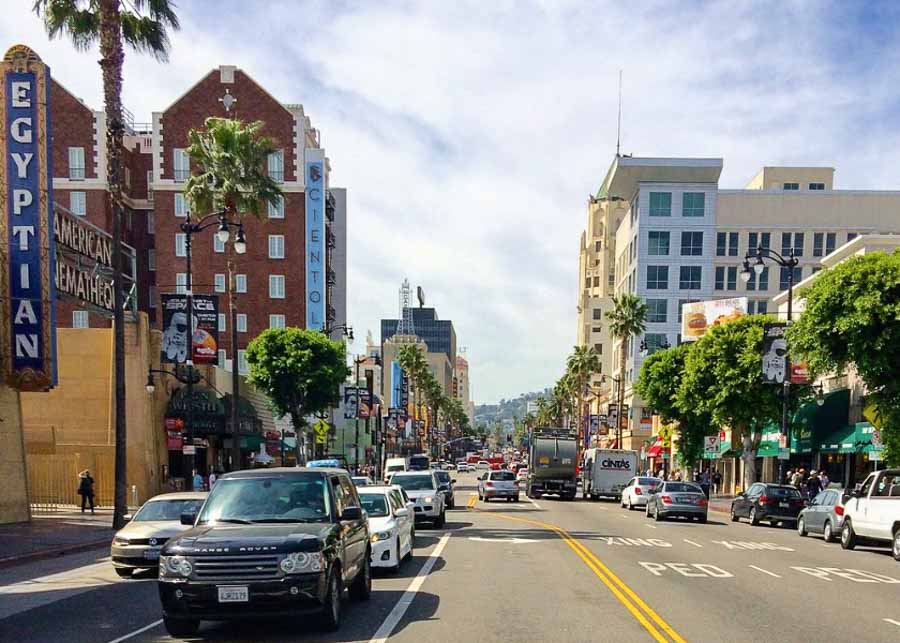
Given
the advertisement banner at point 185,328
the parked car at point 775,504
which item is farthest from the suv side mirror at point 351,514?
the advertisement banner at point 185,328

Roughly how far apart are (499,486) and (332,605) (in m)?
32.3

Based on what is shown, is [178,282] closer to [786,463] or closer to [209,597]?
[786,463]

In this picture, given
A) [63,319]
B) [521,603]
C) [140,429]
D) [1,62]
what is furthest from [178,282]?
[521,603]

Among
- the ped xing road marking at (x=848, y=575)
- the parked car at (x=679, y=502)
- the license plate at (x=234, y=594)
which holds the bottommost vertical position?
the parked car at (x=679, y=502)

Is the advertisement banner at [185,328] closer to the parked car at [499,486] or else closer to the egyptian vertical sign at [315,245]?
the parked car at [499,486]

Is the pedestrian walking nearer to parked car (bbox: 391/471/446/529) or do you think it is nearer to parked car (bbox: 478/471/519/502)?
parked car (bbox: 391/471/446/529)

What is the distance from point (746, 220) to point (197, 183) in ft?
215

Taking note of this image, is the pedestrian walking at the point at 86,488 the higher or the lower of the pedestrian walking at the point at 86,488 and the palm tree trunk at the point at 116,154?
the lower

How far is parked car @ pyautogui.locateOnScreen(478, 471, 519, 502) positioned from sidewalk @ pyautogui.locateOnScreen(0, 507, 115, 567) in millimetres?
18512

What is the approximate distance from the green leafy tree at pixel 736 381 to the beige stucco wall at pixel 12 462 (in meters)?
29.6

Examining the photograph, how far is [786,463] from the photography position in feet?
151

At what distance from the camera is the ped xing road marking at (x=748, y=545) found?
20.6 meters

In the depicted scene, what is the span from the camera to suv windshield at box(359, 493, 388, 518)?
15008 millimetres

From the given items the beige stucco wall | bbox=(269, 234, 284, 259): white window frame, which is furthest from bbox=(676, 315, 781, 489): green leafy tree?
bbox=(269, 234, 284, 259): white window frame
